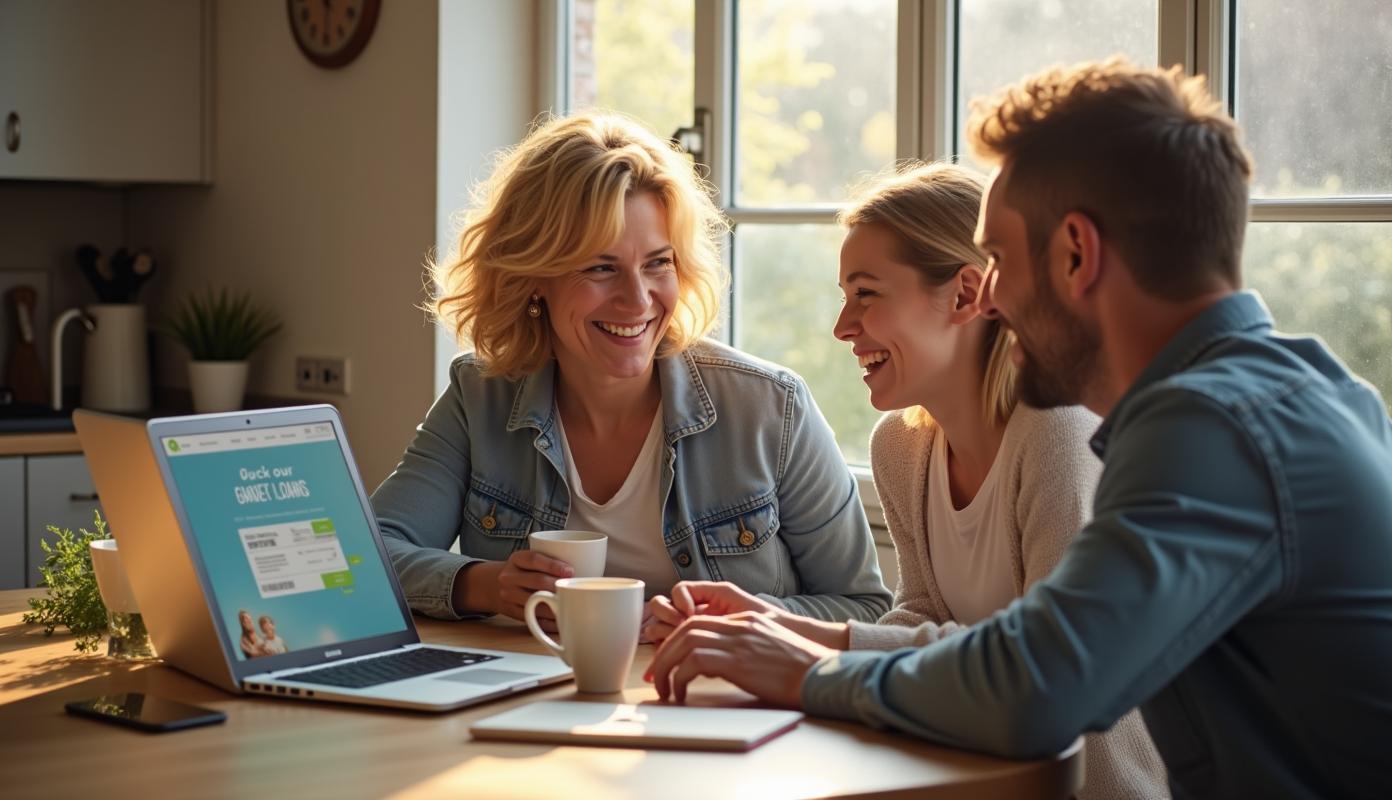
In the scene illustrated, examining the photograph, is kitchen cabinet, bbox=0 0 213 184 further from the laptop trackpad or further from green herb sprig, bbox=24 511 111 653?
the laptop trackpad

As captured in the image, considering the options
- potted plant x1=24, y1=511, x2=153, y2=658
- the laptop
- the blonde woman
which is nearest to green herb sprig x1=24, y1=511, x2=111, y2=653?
potted plant x1=24, y1=511, x2=153, y2=658

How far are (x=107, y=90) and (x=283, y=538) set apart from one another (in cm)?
291

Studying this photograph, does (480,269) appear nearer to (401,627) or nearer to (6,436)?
(401,627)

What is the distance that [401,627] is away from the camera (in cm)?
162

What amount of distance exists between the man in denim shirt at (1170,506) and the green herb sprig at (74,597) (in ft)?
2.40

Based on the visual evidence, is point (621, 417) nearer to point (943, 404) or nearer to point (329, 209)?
point (943, 404)

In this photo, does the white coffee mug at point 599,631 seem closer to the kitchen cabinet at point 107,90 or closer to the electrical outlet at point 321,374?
the electrical outlet at point 321,374

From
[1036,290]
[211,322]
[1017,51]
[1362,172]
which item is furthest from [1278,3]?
[211,322]

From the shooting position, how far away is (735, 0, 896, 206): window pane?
2967mm

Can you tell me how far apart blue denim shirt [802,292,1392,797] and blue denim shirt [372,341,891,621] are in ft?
2.47

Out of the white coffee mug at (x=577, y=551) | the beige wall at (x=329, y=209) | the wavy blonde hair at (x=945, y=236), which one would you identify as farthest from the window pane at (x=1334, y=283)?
the beige wall at (x=329, y=209)

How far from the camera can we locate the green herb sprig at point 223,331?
13.0 feet

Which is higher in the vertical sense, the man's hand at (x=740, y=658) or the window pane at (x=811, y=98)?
the window pane at (x=811, y=98)

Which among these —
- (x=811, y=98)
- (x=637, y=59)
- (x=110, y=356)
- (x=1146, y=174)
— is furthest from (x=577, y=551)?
(x=110, y=356)
